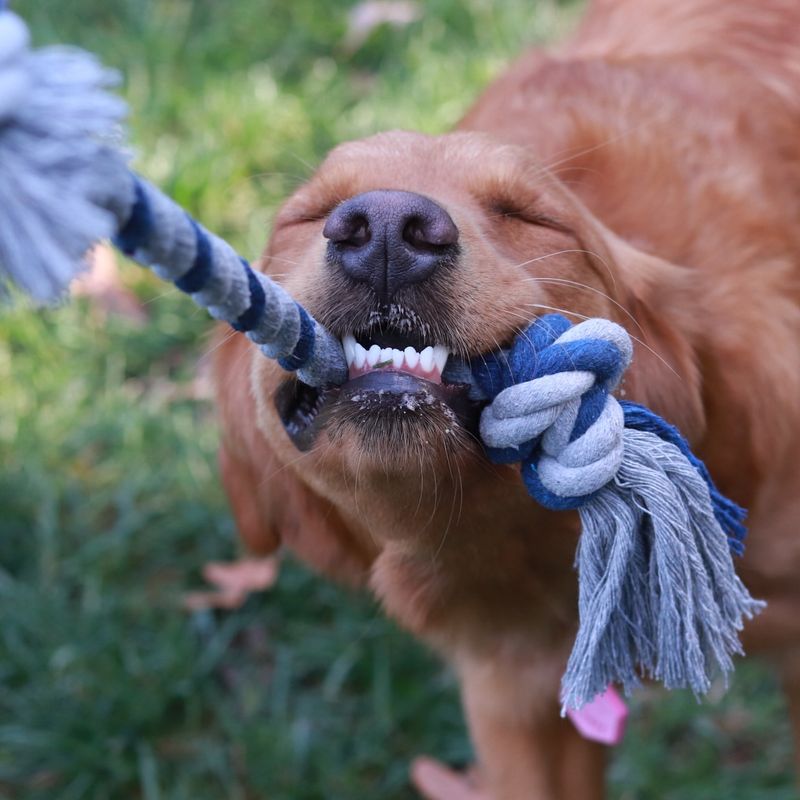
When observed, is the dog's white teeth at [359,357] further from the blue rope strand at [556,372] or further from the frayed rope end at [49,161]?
the frayed rope end at [49,161]

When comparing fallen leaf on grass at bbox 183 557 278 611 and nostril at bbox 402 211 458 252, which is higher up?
nostril at bbox 402 211 458 252

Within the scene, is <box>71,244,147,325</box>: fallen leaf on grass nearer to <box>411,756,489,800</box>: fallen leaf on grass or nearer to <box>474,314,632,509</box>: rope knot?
<box>411,756,489,800</box>: fallen leaf on grass

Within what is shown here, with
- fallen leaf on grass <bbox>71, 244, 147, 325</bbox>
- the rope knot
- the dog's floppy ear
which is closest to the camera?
the rope knot

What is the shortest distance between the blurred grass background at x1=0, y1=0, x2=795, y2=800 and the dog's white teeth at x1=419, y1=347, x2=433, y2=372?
0.78m

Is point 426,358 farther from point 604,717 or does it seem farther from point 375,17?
point 375,17

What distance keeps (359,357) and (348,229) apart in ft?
0.65

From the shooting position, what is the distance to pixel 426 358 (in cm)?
179

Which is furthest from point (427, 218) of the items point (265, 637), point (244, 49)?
point (244, 49)

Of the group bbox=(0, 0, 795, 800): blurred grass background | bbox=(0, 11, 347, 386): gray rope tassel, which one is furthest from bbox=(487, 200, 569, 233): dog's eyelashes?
bbox=(0, 11, 347, 386): gray rope tassel

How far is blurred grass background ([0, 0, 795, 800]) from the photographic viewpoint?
Answer: 3.16 meters

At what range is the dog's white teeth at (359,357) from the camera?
1.80 meters

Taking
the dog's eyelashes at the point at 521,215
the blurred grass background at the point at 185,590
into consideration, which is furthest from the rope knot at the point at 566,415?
the blurred grass background at the point at 185,590

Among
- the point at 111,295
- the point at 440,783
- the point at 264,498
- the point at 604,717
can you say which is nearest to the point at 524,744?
the point at 604,717

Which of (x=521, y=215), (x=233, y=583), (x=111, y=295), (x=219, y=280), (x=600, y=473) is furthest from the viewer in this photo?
(x=111, y=295)
